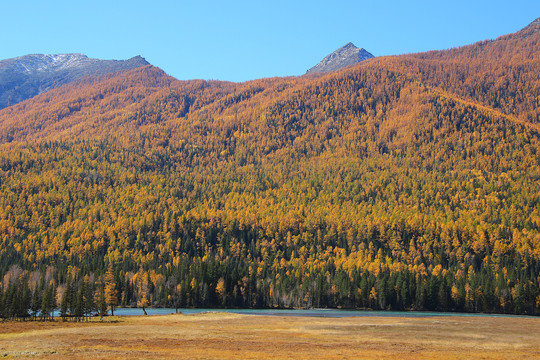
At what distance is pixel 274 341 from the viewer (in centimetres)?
6862

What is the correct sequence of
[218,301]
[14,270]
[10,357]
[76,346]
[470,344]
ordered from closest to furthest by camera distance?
1. [10,357]
2. [76,346]
3. [470,344]
4. [218,301]
5. [14,270]

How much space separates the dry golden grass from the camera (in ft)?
186

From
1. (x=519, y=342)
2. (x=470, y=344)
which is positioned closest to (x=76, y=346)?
(x=470, y=344)

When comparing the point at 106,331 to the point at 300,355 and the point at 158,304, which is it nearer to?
the point at 300,355

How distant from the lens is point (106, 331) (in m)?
78.5

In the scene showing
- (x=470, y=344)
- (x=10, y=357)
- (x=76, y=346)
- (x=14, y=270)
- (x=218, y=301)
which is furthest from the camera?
(x=14, y=270)

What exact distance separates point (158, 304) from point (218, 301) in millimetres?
18881

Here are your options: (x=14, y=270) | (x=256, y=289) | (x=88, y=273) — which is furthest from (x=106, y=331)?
(x=14, y=270)

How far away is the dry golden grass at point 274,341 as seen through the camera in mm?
56625

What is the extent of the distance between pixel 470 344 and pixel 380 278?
353ft

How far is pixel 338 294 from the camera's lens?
17475 centimetres

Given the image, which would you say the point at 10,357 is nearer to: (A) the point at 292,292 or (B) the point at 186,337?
(B) the point at 186,337

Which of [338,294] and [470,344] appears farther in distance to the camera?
[338,294]

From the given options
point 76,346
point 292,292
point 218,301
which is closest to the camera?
point 76,346
